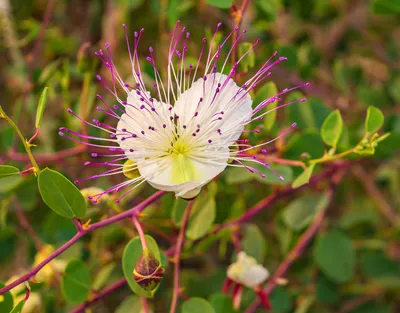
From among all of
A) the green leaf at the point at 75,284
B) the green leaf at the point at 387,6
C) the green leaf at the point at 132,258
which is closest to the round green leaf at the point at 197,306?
the green leaf at the point at 132,258

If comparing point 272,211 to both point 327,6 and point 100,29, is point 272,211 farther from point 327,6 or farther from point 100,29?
point 100,29

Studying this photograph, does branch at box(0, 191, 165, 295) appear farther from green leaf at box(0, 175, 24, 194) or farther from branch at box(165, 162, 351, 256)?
green leaf at box(0, 175, 24, 194)

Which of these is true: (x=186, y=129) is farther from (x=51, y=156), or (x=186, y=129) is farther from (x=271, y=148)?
(x=51, y=156)

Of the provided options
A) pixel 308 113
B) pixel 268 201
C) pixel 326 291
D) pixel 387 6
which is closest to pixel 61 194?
pixel 268 201

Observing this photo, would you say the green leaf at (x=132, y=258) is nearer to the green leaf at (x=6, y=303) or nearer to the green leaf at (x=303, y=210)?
the green leaf at (x=6, y=303)

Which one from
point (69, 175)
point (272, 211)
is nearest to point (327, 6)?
point (272, 211)

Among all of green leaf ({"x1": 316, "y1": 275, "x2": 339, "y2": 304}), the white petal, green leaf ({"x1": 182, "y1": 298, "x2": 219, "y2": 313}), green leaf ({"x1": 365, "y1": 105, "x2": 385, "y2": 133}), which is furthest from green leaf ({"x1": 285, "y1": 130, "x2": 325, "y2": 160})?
green leaf ({"x1": 316, "y1": 275, "x2": 339, "y2": 304})

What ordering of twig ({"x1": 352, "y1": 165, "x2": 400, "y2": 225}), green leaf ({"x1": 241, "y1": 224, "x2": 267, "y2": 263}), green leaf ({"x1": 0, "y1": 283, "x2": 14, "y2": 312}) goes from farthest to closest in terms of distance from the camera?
twig ({"x1": 352, "y1": 165, "x2": 400, "y2": 225}), green leaf ({"x1": 241, "y1": 224, "x2": 267, "y2": 263}), green leaf ({"x1": 0, "y1": 283, "x2": 14, "y2": 312})

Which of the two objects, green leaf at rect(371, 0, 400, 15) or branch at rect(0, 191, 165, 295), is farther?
green leaf at rect(371, 0, 400, 15)
